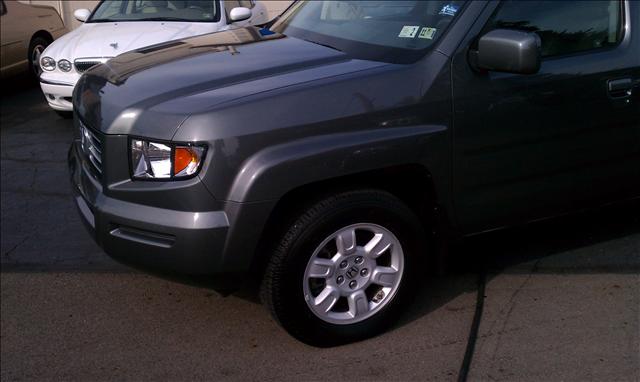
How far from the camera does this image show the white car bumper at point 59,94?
8.02 meters

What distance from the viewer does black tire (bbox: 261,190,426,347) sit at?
3.57 meters

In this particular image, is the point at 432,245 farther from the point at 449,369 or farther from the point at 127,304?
the point at 127,304

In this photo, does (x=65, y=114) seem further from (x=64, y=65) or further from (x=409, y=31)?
(x=409, y=31)

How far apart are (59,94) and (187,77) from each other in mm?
4702

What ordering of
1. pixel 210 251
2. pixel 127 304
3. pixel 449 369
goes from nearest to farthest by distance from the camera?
pixel 210 251
pixel 449 369
pixel 127 304

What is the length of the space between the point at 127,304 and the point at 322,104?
5.43 feet

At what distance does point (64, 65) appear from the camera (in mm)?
8000

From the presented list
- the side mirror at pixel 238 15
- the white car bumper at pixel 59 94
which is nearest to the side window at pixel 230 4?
the side mirror at pixel 238 15

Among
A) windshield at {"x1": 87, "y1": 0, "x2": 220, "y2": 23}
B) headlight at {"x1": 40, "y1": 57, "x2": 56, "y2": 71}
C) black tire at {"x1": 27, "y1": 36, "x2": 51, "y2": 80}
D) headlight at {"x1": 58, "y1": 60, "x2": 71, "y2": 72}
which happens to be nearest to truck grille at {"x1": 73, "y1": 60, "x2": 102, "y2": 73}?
headlight at {"x1": 58, "y1": 60, "x2": 71, "y2": 72}

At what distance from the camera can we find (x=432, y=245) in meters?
4.11

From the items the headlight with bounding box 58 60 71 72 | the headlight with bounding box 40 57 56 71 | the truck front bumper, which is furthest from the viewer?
the headlight with bounding box 40 57 56 71

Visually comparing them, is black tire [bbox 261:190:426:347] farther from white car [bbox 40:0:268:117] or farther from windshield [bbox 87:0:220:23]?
windshield [bbox 87:0:220:23]

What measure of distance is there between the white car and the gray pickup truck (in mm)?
3452

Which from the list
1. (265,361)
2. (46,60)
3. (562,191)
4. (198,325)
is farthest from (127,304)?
(46,60)
